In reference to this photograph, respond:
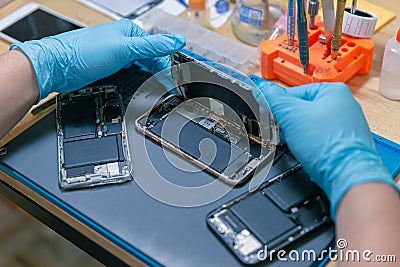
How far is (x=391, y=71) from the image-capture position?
101 cm

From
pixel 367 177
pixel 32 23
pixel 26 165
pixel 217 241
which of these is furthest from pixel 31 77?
pixel 367 177

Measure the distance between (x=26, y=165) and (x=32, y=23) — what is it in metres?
0.44

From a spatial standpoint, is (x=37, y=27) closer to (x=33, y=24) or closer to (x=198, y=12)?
(x=33, y=24)

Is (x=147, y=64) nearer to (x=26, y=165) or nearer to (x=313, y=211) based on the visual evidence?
(x=26, y=165)

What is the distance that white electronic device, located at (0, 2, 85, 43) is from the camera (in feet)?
3.90

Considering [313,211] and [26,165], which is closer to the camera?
[313,211]

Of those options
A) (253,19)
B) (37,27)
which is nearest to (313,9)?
(253,19)

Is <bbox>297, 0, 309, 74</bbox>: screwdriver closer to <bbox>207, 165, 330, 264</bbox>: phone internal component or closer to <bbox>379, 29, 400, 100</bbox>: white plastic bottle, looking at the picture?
<bbox>379, 29, 400, 100</bbox>: white plastic bottle

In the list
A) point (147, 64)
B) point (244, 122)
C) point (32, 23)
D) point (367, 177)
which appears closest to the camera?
point (367, 177)

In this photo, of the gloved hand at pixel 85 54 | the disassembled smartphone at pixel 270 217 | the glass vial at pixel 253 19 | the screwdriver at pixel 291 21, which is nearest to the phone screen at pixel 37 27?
the gloved hand at pixel 85 54

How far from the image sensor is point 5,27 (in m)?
1.21

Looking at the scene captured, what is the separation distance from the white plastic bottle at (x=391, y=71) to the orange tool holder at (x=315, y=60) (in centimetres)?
5

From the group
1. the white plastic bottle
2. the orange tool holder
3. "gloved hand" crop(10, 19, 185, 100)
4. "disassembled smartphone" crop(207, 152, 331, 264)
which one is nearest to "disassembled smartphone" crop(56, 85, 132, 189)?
"gloved hand" crop(10, 19, 185, 100)

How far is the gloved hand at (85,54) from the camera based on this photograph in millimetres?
955
